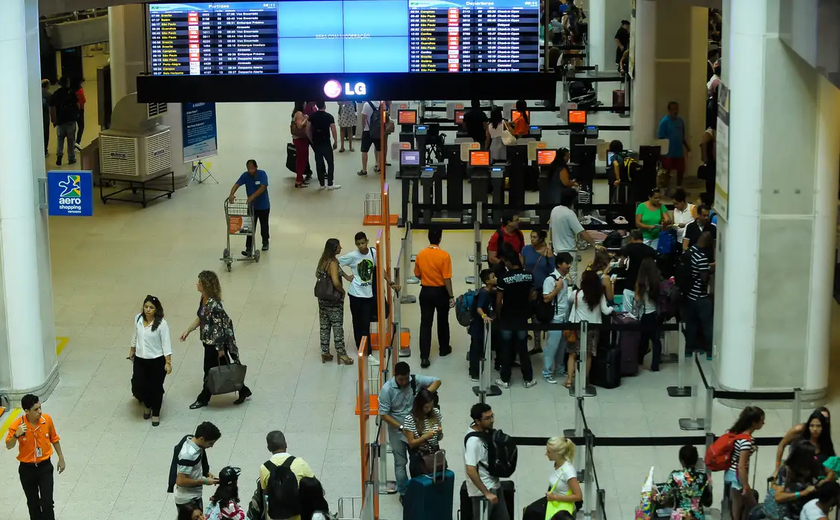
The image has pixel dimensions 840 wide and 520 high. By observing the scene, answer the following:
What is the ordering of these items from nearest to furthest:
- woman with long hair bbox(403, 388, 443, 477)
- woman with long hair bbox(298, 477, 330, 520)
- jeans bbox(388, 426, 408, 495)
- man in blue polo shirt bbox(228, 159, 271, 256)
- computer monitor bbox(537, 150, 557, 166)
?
woman with long hair bbox(298, 477, 330, 520) → woman with long hair bbox(403, 388, 443, 477) → jeans bbox(388, 426, 408, 495) → man in blue polo shirt bbox(228, 159, 271, 256) → computer monitor bbox(537, 150, 557, 166)

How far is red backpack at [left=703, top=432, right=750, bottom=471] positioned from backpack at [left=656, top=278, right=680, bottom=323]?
13.1ft

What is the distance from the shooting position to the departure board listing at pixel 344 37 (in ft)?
40.6

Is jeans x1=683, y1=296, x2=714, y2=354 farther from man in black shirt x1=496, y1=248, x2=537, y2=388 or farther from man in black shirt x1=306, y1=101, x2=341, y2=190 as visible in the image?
man in black shirt x1=306, y1=101, x2=341, y2=190

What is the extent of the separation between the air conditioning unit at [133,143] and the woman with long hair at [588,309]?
30.5ft

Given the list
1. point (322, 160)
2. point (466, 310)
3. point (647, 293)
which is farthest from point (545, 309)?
point (322, 160)

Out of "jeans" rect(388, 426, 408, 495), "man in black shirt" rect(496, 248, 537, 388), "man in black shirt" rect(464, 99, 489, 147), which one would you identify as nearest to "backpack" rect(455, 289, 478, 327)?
"man in black shirt" rect(496, 248, 537, 388)

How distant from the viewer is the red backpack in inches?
375

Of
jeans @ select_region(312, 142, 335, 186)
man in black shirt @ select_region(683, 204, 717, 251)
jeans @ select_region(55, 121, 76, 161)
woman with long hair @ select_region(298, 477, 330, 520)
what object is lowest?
woman with long hair @ select_region(298, 477, 330, 520)

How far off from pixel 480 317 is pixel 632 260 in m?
1.81

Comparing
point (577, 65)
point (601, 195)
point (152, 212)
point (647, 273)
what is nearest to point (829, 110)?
point (647, 273)

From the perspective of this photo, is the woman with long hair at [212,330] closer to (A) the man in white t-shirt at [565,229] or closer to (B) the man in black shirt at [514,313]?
(B) the man in black shirt at [514,313]

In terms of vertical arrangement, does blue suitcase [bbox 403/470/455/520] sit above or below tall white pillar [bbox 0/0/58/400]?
below

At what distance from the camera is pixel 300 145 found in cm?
2161

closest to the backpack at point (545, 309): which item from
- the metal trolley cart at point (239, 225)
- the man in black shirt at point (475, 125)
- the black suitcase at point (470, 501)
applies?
the black suitcase at point (470, 501)
